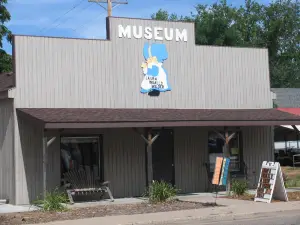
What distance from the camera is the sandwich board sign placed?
17141mm

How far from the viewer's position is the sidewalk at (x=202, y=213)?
44.1ft

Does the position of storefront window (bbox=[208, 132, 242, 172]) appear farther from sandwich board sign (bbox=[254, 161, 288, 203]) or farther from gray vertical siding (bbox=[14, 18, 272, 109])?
sandwich board sign (bbox=[254, 161, 288, 203])

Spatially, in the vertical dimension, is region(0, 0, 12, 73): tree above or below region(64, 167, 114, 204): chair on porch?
above

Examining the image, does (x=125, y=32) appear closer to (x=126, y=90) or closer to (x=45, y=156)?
(x=126, y=90)

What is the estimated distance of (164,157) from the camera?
67.4ft

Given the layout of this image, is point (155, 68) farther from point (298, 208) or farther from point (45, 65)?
point (298, 208)

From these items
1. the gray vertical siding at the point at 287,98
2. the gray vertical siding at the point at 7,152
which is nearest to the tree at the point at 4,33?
the gray vertical siding at the point at 7,152

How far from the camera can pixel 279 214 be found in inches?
576

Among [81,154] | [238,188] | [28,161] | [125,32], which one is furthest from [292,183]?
[28,161]

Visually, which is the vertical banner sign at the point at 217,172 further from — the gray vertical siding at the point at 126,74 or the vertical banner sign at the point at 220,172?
the gray vertical siding at the point at 126,74

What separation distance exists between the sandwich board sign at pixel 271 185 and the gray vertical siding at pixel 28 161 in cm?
691

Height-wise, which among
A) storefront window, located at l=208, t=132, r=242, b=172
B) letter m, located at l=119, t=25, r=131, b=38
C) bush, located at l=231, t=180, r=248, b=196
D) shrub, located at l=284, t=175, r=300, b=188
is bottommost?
shrub, located at l=284, t=175, r=300, b=188

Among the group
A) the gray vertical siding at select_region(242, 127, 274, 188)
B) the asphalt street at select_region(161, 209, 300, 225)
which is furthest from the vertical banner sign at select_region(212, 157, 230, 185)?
the gray vertical siding at select_region(242, 127, 274, 188)

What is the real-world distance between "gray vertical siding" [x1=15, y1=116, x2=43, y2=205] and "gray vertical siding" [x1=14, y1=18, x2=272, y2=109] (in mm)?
839
